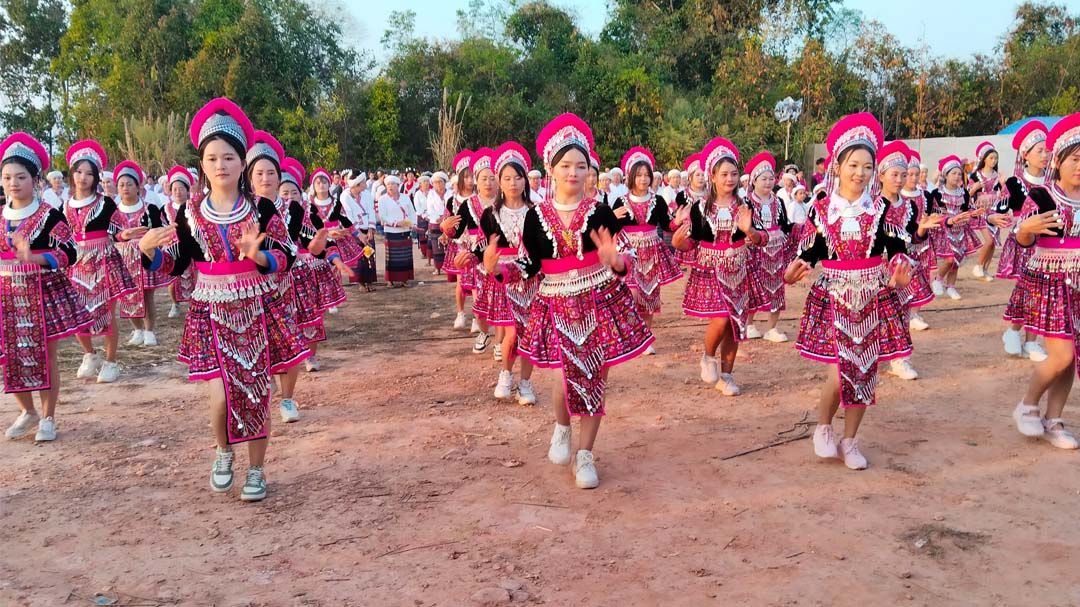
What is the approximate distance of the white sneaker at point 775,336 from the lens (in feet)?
25.8

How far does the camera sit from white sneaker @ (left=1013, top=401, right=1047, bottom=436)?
4864 mm

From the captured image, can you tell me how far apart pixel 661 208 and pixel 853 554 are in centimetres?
426

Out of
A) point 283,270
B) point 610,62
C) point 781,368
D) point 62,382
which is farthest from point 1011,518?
point 610,62

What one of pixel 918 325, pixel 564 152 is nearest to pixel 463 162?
pixel 564 152

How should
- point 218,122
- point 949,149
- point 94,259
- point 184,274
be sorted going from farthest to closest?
point 949,149 < point 184,274 < point 94,259 < point 218,122

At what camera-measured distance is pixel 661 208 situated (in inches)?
288

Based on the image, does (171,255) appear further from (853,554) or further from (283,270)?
(853,554)

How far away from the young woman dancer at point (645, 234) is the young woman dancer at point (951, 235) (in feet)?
13.2

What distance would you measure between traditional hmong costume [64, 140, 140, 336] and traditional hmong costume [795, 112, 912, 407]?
18.3 feet

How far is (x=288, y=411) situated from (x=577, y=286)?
264 cm

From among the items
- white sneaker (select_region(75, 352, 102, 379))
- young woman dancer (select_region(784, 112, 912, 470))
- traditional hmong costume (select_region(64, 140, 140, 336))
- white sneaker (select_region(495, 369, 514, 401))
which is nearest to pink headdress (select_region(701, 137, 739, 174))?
young woman dancer (select_region(784, 112, 912, 470))

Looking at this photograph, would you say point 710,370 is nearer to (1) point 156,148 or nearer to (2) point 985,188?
(2) point 985,188

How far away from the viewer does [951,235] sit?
9.70 metres

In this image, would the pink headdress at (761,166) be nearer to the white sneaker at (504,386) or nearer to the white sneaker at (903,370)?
the white sneaker at (903,370)
